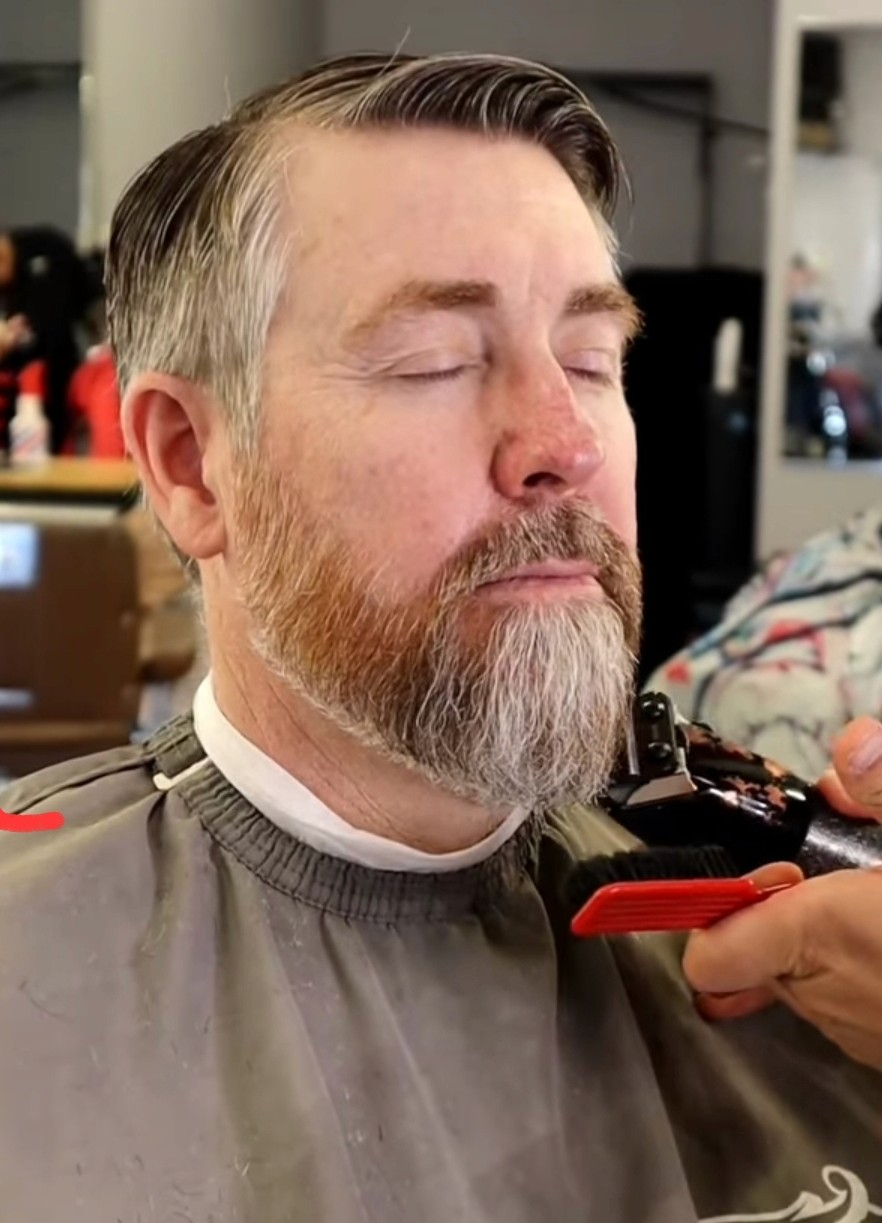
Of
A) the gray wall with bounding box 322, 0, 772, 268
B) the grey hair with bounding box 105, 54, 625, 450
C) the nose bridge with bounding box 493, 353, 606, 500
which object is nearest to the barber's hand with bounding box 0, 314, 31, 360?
the gray wall with bounding box 322, 0, 772, 268

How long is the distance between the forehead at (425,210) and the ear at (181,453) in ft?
0.43

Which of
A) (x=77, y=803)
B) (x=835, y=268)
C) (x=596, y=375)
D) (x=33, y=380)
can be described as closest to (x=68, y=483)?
(x=33, y=380)

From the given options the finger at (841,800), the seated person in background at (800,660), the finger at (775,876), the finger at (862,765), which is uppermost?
the finger at (862,765)

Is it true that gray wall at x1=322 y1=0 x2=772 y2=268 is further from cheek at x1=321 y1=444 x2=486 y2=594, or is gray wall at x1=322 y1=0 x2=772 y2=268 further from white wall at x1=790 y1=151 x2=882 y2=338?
cheek at x1=321 y1=444 x2=486 y2=594

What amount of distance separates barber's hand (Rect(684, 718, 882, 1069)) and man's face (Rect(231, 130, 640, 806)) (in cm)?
14

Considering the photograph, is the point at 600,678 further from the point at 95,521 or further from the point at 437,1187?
the point at 95,521

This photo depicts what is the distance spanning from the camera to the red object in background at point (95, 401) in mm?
3359

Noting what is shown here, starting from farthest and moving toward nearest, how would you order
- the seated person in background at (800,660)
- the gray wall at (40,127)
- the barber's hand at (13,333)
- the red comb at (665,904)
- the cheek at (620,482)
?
the gray wall at (40,127)
the barber's hand at (13,333)
the seated person in background at (800,660)
the cheek at (620,482)
the red comb at (665,904)

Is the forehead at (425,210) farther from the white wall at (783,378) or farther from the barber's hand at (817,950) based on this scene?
the white wall at (783,378)

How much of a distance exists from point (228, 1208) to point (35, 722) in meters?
1.54

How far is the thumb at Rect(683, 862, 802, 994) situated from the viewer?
2.86 ft

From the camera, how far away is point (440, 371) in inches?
35.5

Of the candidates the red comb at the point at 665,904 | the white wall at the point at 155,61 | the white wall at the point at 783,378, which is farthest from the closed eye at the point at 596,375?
the white wall at the point at 155,61

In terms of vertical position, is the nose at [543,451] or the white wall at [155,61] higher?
the white wall at [155,61]
